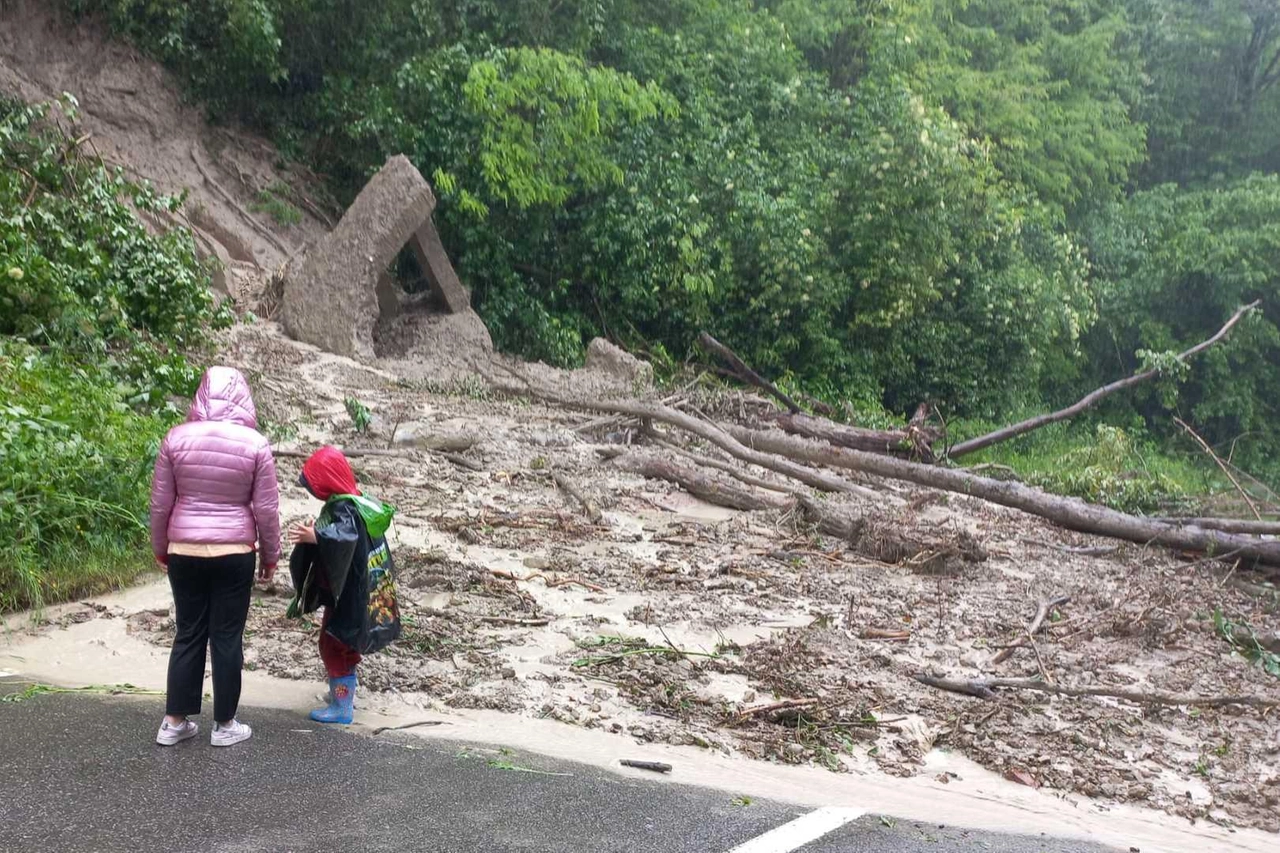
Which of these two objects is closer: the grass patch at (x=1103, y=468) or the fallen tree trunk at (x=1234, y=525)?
the fallen tree trunk at (x=1234, y=525)

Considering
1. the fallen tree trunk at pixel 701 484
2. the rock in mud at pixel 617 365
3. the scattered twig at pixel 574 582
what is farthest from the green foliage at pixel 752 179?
the scattered twig at pixel 574 582

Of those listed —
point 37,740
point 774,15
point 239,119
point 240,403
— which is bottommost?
point 37,740

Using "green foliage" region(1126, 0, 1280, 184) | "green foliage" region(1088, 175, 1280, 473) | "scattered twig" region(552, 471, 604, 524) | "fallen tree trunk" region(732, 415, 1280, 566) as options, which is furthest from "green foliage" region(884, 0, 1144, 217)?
"scattered twig" region(552, 471, 604, 524)

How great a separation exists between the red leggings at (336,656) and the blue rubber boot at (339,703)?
0.03 meters

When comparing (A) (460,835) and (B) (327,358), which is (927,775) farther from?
(B) (327,358)

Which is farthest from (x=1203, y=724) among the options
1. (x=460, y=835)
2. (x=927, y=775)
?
(x=460, y=835)

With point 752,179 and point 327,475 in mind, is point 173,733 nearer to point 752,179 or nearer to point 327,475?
point 327,475

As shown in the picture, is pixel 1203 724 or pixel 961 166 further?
pixel 961 166

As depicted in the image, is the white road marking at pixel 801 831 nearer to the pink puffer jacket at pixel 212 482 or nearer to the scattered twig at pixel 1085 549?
the pink puffer jacket at pixel 212 482

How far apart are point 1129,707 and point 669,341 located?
45.0 ft

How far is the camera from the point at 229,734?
4.35 metres

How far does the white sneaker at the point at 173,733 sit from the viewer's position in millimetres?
4277

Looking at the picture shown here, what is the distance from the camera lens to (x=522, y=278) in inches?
727

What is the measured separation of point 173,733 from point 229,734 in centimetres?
20
